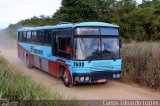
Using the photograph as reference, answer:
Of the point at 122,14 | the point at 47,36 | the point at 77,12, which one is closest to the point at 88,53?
the point at 47,36

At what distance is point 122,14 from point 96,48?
27676 mm

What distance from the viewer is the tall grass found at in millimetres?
11859

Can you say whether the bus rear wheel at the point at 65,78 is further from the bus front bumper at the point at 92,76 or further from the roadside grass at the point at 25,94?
the roadside grass at the point at 25,94

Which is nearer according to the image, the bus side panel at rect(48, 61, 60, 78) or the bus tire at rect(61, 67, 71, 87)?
the bus tire at rect(61, 67, 71, 87)

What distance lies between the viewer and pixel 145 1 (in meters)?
42.4

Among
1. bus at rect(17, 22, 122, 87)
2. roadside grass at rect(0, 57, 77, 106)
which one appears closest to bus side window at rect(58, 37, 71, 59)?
bus at rect(17, 22, 122, 87)

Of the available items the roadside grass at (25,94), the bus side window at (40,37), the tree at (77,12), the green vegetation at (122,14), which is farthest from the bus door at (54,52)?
the tree at (77,12)

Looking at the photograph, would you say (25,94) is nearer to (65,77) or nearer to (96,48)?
(96,48)

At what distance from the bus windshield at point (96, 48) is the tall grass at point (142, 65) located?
1357 mm

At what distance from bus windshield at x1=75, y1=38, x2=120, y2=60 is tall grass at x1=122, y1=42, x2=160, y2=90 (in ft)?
4.45

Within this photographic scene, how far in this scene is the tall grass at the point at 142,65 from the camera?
38.9 feet

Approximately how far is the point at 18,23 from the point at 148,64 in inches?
1935

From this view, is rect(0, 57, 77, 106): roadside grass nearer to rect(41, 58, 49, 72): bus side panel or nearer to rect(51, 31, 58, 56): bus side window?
rect(51, 31, 58, 56): bus side window

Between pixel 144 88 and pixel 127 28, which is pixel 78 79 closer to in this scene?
pixel 144 88
